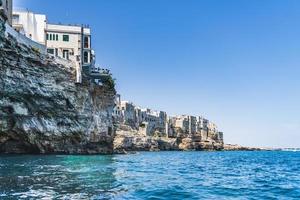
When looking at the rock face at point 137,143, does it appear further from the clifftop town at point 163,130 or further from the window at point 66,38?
the window at point 66,38

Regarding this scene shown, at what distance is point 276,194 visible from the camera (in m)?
20.3

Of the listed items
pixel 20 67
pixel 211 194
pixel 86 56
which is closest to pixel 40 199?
pixel 211 194

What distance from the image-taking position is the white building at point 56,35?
241 ft

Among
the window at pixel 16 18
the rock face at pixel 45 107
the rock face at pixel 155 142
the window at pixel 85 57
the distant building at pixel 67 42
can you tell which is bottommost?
the rock face at pixel 155 142

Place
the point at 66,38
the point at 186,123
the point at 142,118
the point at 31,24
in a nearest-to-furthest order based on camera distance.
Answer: the point at 31,24
the point at 66,38
the point at 142,118
the point at 186,123

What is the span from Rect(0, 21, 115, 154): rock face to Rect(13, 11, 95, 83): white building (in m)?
8.82

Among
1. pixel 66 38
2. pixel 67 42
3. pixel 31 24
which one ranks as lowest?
pixel 67 42

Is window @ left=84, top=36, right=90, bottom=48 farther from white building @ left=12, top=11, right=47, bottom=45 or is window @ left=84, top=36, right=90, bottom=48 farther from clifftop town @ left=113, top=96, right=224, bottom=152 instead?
clifftop town @ left=113, top=96, right=224, bottom=152

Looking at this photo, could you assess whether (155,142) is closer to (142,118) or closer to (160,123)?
(142,118)

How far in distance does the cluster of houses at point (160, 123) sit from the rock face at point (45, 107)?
7788 cm

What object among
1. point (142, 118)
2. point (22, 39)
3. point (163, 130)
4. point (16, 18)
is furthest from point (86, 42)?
point (163, 130)

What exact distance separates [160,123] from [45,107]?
118 meters

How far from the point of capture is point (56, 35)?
7431 centimetres

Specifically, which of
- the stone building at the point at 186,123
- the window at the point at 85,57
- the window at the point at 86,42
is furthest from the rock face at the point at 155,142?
the window at the point at 86,42
